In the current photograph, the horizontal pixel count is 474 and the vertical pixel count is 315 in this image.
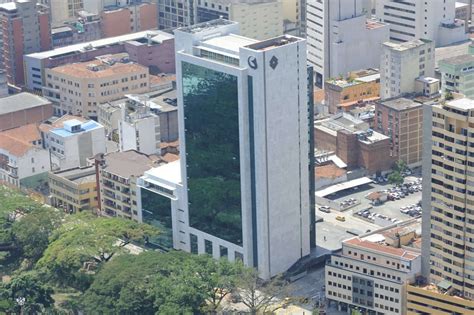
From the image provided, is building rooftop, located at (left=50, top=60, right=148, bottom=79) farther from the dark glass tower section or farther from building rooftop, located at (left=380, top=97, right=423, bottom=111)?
the dark glass tower section

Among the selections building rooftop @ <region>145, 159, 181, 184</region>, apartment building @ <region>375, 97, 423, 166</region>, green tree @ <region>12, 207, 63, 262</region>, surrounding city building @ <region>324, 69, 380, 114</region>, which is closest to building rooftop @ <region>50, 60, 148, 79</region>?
surrounding city building @ <region>324, 69, 380, 114</region>

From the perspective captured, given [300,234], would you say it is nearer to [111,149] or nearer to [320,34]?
[111,149]

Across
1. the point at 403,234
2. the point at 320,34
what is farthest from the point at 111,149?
the point at 403,234

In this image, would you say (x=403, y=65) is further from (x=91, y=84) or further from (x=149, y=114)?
(x=91, y=84)

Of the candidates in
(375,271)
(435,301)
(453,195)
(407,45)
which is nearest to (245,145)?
(375,271)

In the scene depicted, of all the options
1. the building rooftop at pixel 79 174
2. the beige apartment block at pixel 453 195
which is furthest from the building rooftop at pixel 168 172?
the beige apartment block at pixel 453 195
